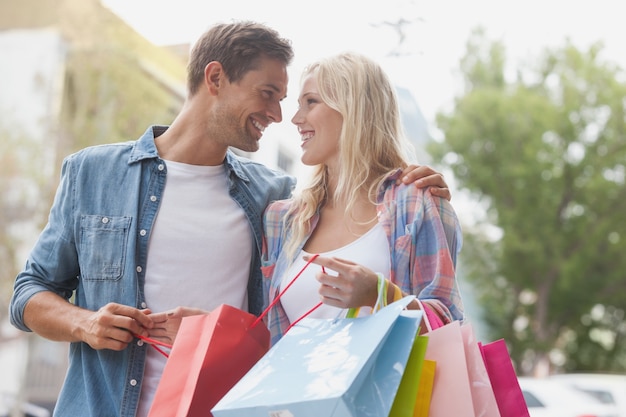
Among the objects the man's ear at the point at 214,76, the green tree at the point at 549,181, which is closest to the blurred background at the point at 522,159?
the green tree at the point at 549,181

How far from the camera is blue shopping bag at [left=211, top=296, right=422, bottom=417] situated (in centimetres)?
140

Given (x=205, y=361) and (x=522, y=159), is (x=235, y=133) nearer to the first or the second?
(x=205, y=361)

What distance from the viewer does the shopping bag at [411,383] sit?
1.52 meters

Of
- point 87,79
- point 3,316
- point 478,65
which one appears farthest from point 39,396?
point 478,65

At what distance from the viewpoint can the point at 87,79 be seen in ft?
39.7

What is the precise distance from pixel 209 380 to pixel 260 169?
1.07 meters

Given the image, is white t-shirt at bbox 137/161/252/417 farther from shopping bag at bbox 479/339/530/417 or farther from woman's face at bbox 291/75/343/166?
shopping bag at bbox 479/339/530/417

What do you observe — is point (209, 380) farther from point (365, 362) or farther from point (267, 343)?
point (365, 362)

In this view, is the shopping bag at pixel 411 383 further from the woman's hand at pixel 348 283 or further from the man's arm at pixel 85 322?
the man's arm at pixel 85 322

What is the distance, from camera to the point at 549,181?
61.6 feet

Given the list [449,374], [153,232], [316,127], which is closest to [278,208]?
[316,127]

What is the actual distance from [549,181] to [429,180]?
1748 cm

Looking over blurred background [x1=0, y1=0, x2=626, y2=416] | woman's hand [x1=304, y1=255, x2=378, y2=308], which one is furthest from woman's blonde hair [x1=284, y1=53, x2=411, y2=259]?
blurred background [x1=0, y1=0, x2=626, y2=416]

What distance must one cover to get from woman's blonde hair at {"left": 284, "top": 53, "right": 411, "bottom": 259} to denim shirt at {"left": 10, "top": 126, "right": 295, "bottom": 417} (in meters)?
0.18
